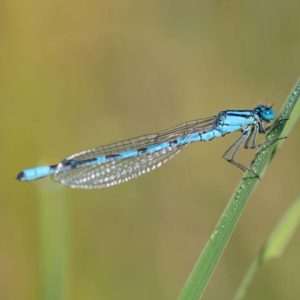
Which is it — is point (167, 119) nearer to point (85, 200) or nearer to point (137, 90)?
point (137, 90)

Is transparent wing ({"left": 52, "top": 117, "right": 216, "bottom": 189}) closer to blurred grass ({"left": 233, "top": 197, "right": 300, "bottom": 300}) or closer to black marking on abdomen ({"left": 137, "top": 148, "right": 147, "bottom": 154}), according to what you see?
black marking on abdomen ({"left": 137, "top": 148, "right": 147, "bottom": 154})

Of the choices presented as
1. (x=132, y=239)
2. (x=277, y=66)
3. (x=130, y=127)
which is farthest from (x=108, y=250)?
(x=277, y=66)

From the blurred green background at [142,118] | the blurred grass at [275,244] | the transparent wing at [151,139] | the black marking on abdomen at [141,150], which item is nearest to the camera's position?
the blurred grass at [275,244]

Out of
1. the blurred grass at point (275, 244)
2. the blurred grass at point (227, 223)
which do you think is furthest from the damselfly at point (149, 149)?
the blurred grass at point (227, 223)

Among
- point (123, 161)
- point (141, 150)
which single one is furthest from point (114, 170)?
point (141, 150)

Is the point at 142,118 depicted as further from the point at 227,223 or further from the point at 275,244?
the point at 227,223

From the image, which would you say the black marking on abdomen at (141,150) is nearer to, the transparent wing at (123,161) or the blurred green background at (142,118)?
the transparent wing at (123,161)
